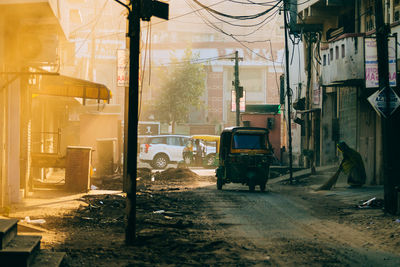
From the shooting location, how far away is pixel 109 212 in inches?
515

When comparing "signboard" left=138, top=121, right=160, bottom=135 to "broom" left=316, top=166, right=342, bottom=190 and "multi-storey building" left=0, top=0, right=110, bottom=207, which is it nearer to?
"broom" left=316, top=166, right=342, bottom=190

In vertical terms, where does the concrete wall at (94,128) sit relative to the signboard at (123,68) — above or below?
below

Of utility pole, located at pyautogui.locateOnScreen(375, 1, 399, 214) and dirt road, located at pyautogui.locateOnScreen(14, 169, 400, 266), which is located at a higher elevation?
utility pole, located at pyautogui.locateOnScreen(375, 1, 399, 214)

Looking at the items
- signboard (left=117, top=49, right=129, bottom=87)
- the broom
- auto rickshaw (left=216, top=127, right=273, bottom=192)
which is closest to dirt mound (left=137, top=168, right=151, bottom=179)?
auto rickshaw (left=216, top=127, right=273, bottom=192)

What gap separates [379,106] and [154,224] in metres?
5.84

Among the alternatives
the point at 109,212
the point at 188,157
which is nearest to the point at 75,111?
the point at 188,157

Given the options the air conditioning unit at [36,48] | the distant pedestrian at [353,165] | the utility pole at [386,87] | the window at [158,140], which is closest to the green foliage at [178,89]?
the window at [158,140]

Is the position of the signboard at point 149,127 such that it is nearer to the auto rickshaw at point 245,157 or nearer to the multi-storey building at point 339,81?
the multi-storey building at point 339,81

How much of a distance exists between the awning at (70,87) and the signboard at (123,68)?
0.61m

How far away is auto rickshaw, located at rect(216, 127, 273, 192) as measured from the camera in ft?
67.3

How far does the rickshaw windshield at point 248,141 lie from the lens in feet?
69.6

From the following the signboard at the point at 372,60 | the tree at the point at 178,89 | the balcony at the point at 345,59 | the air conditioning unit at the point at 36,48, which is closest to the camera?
the signboard at the point at 372,60

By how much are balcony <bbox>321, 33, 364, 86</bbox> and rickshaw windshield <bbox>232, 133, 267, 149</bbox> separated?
3435 millimetres

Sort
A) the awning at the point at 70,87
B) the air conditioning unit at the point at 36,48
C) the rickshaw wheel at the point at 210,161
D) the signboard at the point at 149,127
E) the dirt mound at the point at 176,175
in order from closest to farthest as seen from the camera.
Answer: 1. the air conditioning unit at the point at 36,48
2. the awning at the point at 70,87
3. the dirt mound at the point at 176,175
4. the rickshaw wheel at the point at 210,161
5. the signboard at the point at 149,127
